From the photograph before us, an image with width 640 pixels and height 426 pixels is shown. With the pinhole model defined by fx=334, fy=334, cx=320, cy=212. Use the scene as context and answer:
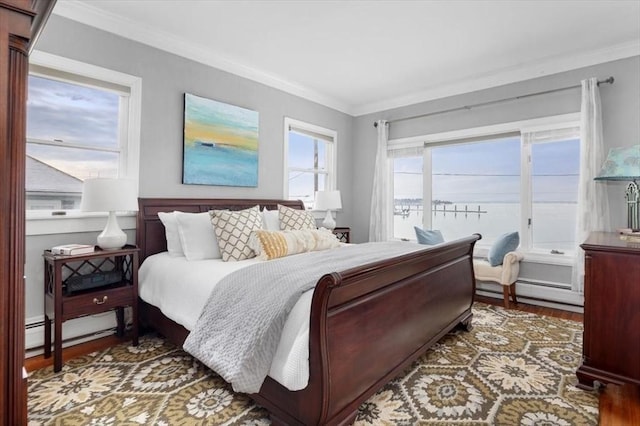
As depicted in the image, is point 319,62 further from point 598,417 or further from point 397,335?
point 598,417

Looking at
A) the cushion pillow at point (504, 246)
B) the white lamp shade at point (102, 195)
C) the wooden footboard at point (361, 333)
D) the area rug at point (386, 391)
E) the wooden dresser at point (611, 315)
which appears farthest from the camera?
the cushion pillow at point (504, 246)

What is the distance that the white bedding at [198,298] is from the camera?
151 centimetres

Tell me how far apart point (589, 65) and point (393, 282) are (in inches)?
134

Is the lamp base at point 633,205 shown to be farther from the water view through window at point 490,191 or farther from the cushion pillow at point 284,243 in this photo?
the cushion pillow at point 284,243

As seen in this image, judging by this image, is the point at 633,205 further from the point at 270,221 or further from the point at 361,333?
the point at 270,221

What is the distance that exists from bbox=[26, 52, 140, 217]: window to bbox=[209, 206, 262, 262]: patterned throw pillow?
928 mm

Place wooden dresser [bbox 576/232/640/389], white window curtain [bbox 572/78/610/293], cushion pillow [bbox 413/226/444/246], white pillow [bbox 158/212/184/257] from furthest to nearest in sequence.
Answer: cushion pillow [bbox 413/226/444/246]
white window curtain [bbox 572/78/610/293]
white pillow [bbox 158/212/184/257]
wooden dresser [bbox 576/232/640/389]

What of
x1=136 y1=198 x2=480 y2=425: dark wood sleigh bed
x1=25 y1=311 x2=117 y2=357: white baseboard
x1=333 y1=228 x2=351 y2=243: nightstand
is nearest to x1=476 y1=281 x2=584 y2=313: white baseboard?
x1=136 y1=198 x2=480 y2=425: dark wood sleigh bed

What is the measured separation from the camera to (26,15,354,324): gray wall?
8.42 ft

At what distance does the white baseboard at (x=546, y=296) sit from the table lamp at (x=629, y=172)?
98cm

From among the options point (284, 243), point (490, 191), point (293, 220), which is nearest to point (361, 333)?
point (284, 243)

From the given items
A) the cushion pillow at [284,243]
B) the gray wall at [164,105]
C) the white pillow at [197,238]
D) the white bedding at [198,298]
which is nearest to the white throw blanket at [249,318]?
the white bedding at [198,298]

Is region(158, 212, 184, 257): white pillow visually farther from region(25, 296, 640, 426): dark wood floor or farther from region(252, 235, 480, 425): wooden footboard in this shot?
region(252, 235, 480, 425): wooden footboard

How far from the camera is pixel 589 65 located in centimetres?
348
